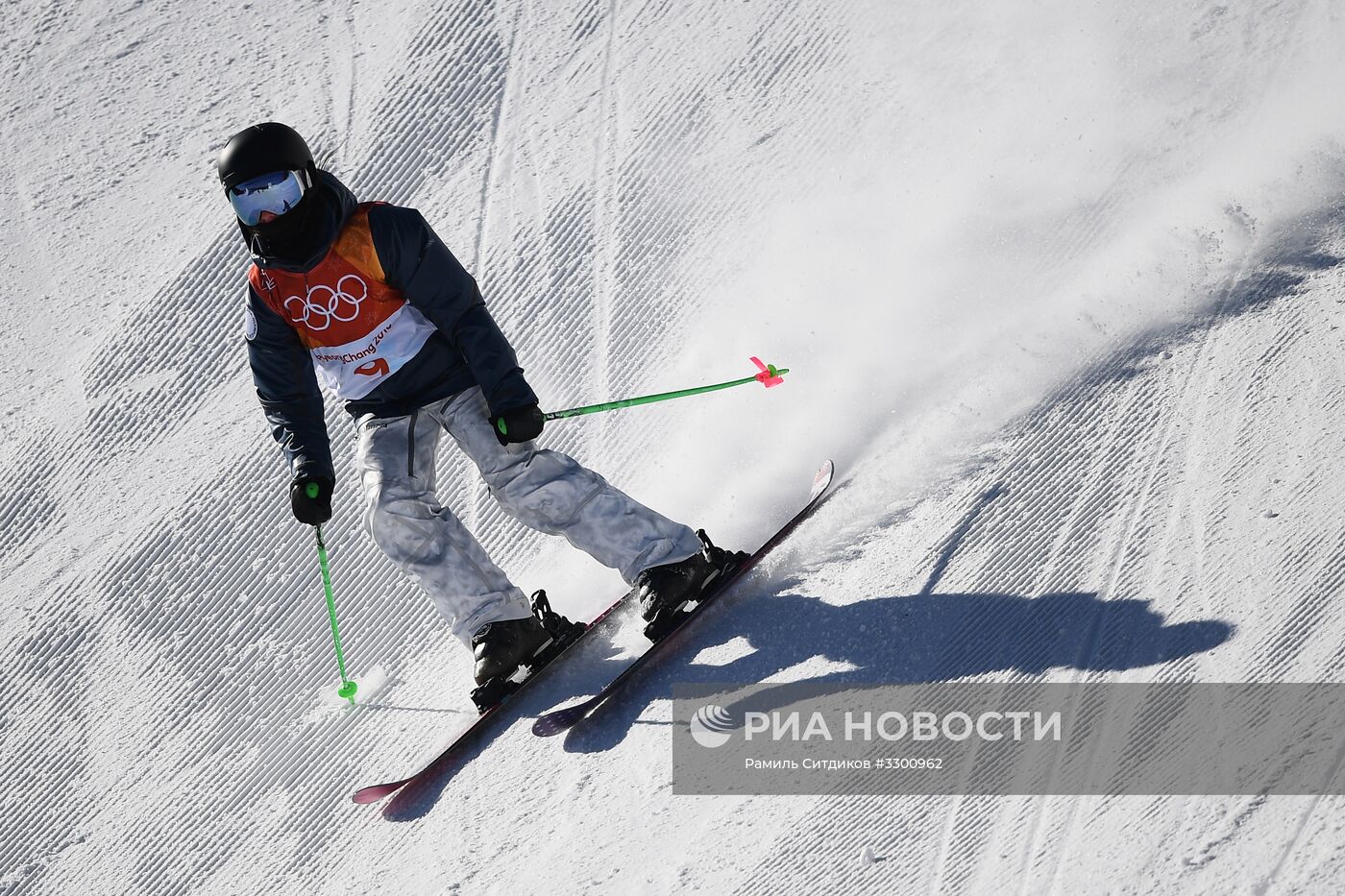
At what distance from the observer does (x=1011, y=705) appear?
11.0ft

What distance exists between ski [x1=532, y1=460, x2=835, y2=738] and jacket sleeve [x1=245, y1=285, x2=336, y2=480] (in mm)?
942

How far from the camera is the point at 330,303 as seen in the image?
3.58 m

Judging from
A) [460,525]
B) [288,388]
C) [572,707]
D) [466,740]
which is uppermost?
[288,388]

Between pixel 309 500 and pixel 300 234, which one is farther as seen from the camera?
pixel 309 500

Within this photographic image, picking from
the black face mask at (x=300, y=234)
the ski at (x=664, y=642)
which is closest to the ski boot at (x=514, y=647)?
the ski at (x=664, y=642)

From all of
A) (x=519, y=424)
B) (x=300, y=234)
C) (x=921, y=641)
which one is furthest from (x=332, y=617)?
(x=921, y=641)

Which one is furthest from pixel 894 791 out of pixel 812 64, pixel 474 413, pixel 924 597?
pixel 812 64

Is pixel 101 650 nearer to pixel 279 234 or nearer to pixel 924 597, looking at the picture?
pixel 279 234

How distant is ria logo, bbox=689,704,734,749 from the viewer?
3490mm

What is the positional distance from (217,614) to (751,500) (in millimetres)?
1883

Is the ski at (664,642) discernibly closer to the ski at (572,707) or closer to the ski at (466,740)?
the ski at (572,707)

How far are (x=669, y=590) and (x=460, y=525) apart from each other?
0.65m

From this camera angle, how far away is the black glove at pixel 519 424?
3553 millimetres

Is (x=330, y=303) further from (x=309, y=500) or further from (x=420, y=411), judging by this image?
(x=309, y=500)
